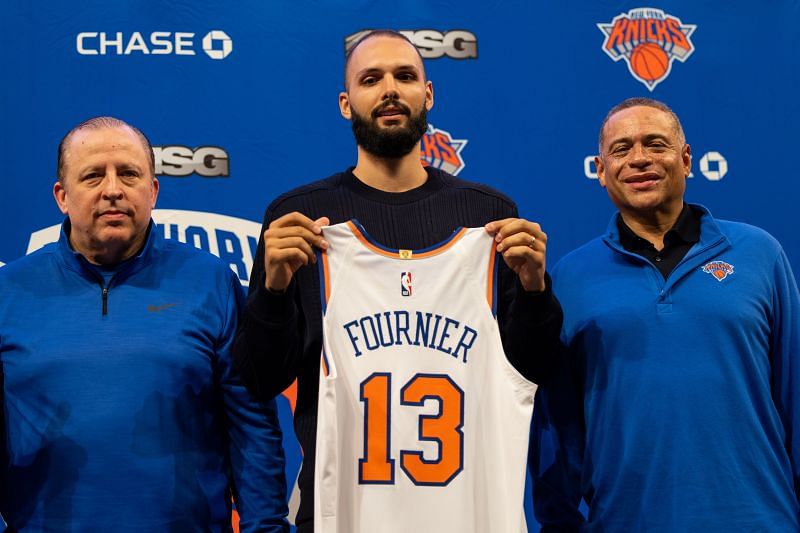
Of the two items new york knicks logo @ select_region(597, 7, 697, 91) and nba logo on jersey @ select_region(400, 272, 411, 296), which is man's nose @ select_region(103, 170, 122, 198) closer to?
nba logo on jersey @ select_region(400, 272, 411, 296)

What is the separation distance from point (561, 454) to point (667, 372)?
314 mm

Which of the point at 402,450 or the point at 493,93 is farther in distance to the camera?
the point at 493,93

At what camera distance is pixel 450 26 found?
2.85 m

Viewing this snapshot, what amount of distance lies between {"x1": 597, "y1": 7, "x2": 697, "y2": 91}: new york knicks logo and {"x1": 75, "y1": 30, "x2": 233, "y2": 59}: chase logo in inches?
49.9

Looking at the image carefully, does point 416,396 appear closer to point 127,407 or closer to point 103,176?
point 127,407

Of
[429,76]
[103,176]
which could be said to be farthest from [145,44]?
[103,176]

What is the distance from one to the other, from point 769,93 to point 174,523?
2313 millimetres

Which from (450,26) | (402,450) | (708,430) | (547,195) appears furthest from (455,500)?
(450,26)

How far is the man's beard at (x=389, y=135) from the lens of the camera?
1.78 meters

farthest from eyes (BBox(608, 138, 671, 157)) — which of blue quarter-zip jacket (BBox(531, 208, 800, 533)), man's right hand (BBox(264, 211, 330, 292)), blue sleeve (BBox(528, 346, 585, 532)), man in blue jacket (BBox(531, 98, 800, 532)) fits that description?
man's right hand (BBox(264, 211, 330, 292))

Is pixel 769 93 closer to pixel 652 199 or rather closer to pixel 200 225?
pixel 652 199

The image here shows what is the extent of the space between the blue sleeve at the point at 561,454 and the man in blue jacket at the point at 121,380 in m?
0.58

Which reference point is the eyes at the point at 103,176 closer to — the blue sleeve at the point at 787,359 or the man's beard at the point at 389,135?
the man's beard at the point at 389,135

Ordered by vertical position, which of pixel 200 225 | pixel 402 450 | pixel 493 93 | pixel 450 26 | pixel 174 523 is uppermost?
pixel 450 26
